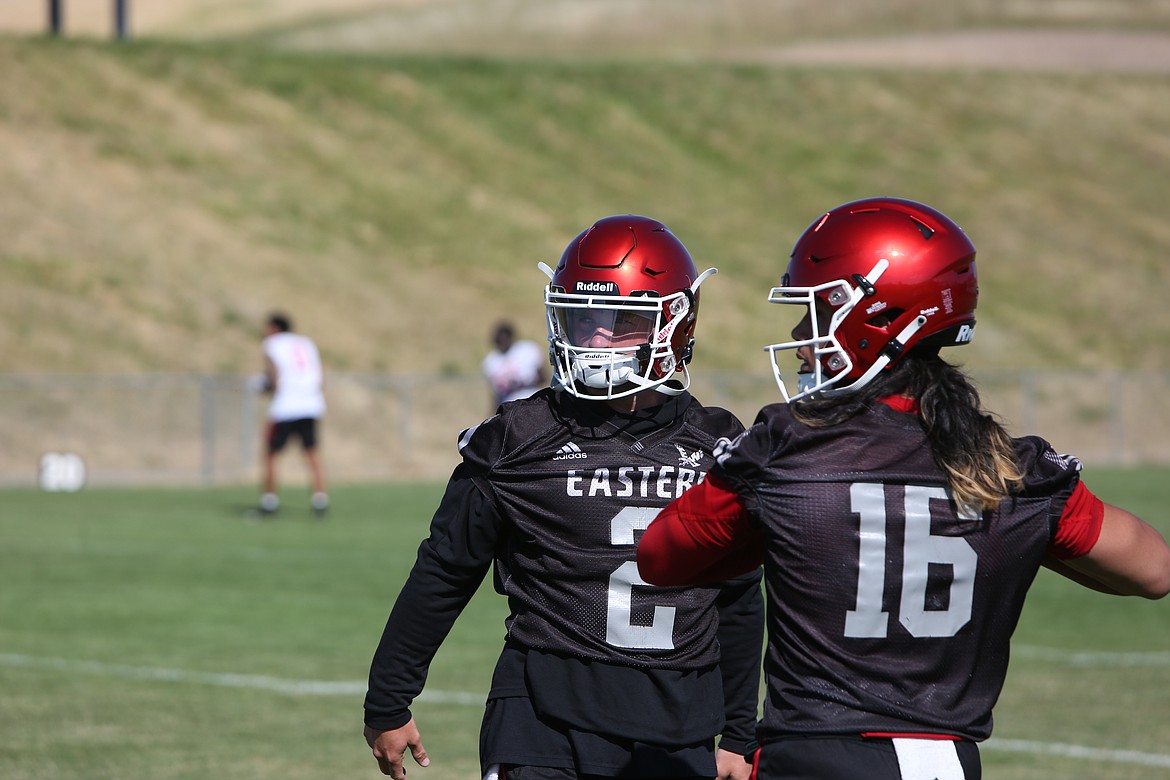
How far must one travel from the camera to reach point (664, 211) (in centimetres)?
4350

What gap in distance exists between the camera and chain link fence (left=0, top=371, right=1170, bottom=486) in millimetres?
26875

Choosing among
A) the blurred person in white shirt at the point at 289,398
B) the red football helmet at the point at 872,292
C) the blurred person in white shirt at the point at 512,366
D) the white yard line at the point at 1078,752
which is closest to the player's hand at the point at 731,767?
the red football helmet at the point at 872,292

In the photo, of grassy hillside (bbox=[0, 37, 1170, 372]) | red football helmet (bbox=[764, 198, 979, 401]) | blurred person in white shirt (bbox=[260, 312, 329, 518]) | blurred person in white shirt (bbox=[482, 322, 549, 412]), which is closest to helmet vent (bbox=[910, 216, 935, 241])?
red football helmet (bbox=[764, 198, 979, 401])

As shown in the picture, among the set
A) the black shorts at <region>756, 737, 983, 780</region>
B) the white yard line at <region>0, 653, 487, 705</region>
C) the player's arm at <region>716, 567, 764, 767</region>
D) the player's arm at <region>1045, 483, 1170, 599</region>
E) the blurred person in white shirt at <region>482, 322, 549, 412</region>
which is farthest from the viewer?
the blurred person in white shirt at <region>482, 322, 549, 412</region>

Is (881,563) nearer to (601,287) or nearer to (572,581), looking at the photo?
(572,581)

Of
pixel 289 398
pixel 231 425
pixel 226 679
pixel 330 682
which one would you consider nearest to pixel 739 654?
pixel 330 682

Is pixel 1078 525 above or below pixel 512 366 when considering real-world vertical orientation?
below

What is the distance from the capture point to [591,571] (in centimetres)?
369

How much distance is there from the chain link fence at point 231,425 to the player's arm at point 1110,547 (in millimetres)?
22379

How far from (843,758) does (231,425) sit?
25583 mm

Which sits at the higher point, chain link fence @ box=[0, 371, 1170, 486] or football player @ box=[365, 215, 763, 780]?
football player @ box=[365, 215, 763, 780]

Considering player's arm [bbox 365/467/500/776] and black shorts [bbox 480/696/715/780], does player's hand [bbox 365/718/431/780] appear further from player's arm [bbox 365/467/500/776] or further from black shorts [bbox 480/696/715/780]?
black shorts [bbox 480/696/715/780]

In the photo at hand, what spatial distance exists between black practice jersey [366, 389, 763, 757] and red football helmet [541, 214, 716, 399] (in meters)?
0.14

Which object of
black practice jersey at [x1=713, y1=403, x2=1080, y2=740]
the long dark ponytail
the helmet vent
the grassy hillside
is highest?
the grassy hillside
